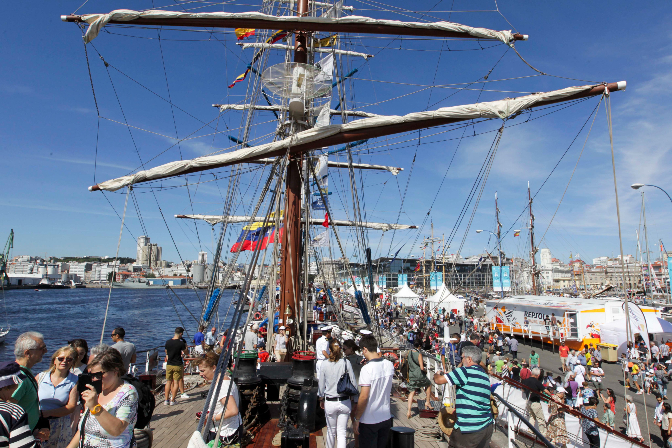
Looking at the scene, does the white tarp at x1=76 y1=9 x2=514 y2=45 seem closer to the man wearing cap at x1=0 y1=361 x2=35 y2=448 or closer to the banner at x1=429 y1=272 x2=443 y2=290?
the man wearing cap at x1=0 y1=361 x2=35 y2=448

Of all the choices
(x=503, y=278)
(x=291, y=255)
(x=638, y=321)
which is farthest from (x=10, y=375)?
(x=503, y=278)

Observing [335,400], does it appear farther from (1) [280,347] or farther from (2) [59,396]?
(1) [280,347]

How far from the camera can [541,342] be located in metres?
22.3

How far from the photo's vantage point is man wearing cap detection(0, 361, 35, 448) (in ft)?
7.54

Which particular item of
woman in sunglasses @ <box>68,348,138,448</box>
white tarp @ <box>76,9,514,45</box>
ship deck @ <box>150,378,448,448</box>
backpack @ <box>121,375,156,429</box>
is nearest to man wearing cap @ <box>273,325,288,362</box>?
ship deck @ <box>150,378,448,448</box>

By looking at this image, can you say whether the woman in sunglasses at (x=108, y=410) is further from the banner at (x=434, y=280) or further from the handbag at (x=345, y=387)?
the banner at (x=434, y=280)

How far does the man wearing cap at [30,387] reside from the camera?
2.78 m

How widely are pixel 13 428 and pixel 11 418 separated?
0.22 feet

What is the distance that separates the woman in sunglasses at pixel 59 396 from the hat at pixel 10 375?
0.60 meters

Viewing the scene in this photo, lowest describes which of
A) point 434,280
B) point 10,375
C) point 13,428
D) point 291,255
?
point 13,428

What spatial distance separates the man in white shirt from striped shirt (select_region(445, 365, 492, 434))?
0.60m

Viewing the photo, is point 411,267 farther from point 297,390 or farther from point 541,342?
point 297,390

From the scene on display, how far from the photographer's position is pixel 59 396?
11.1 feet

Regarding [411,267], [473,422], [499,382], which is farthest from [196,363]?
[411,267]
